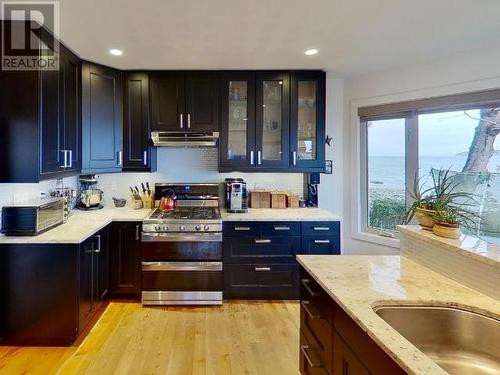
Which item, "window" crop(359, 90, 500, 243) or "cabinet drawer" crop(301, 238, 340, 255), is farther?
"cabinet drawer" crop(301, 238, 340, 255)

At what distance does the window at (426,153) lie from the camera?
3.04 metres

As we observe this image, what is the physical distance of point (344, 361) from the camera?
1361mm

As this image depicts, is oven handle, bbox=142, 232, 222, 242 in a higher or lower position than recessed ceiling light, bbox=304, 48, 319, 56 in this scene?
lower

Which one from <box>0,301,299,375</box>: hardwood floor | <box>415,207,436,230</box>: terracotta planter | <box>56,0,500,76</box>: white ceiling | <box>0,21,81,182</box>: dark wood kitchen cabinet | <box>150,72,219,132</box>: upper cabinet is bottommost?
<box>0,301,299,375</box>: hardwood floor

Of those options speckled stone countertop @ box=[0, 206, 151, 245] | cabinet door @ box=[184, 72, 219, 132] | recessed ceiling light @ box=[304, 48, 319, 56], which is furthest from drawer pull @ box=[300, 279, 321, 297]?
cabinet door @ box=[184, 72, 219, 132]

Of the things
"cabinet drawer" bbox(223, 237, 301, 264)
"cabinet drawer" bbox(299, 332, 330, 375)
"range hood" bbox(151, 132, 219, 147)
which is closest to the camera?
"cabinet drawer" bbox(299, 332, 330, 375)

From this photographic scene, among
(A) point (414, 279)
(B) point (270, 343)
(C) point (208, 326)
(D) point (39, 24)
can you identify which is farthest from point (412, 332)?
(D) point (39, 24)

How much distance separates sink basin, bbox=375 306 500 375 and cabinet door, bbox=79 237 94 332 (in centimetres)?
225

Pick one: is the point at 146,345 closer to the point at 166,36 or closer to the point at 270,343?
the point at 270,343

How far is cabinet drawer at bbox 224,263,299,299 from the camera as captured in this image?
3.42 meters

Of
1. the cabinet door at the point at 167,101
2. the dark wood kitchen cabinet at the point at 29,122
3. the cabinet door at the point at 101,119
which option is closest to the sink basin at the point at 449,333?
the dark wood kitchen cabinet at the point at 29,122

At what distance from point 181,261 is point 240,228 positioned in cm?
66

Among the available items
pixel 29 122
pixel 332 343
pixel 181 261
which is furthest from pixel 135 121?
pixel 332 343

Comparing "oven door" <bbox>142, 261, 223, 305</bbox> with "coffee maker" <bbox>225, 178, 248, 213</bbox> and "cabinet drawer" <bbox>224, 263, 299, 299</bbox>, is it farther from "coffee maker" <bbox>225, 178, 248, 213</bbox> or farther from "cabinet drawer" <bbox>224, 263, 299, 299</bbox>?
"coffee maker" <bbox>225, 178, 248, 213</bbox>
